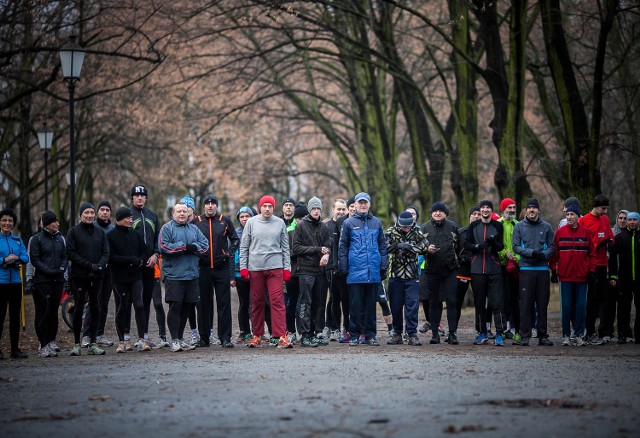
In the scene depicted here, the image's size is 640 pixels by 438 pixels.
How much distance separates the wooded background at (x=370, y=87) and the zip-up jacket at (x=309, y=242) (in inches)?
273

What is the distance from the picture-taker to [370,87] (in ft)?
107

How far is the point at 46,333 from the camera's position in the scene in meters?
15.0

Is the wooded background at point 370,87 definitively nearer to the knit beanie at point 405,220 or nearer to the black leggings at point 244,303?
the knit beanie at point 405,220

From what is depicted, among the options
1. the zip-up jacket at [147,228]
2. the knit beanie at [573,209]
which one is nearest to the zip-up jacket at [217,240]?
the zip-up jacket at [147,228]

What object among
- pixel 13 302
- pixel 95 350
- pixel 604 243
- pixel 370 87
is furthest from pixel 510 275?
pixel 370 87

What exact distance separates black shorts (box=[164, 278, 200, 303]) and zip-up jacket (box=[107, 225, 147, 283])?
0.47 metres

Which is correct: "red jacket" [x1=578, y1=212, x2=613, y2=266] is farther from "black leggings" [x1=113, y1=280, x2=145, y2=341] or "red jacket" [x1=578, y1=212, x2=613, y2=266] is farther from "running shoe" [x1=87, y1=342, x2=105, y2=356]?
"running shoe" [x1=87, y1=342, x2=105, y2=356]

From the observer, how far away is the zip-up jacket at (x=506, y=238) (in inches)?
655

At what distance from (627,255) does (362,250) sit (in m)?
3.98

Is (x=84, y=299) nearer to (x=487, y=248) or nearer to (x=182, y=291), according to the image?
(x=182, y=291)

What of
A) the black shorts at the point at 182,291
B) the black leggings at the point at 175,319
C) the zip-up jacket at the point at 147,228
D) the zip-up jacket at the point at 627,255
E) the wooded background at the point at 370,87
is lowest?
the black leggings at the point at 175,319

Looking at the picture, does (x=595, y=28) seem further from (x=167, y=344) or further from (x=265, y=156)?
(x=265, y=156)

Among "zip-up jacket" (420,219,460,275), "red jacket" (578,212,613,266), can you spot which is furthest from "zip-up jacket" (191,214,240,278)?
Answer: "red jacket" (578,212,613,266)

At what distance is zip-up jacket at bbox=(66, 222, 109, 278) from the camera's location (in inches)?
584
